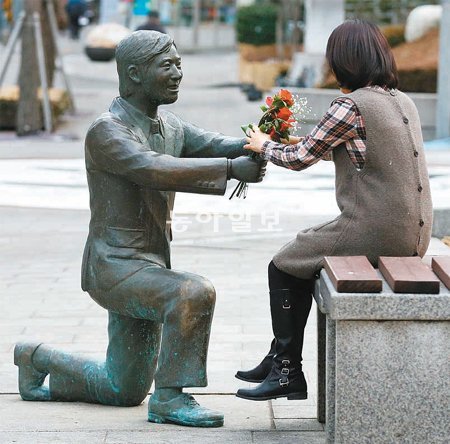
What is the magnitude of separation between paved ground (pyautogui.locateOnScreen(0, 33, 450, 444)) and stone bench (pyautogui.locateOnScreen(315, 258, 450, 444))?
0.60 meters

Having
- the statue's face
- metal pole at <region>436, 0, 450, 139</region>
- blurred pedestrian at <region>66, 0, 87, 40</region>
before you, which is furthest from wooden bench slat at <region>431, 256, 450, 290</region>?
blurred pedestrian at <region>66, 0, 87, 40</region>

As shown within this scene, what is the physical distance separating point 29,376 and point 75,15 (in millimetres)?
39241

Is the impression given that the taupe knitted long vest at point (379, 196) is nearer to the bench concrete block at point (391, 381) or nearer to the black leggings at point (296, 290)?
the black leggings at point (296, 290)

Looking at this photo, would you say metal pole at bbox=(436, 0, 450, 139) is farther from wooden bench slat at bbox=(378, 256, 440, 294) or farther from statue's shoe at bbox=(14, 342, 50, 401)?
wooden bench slat at bbox=(378, 256, 440, 294)

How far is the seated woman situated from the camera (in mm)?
4371

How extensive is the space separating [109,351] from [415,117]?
1579mm

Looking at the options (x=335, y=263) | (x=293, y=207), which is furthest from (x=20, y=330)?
(x=293, y=207)

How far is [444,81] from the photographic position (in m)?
16.8

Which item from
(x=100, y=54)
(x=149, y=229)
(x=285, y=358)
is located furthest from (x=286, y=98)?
(x=100, y=54)

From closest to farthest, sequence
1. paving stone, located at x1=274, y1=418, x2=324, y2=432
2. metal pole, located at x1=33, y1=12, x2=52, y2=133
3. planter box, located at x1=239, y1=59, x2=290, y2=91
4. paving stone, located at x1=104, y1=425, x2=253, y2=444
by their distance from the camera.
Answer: paving stone, located at x1=104, y1=425, x2=253, y2=444
paving stone, located at x1=274, y1=418, x2=324, y2=432
metal pole, located at x1=33, y1=12, x2=52, y2=133
planter box, located at x1=239, y1=59, x2=290, y2=91

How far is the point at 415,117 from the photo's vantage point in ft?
14.8

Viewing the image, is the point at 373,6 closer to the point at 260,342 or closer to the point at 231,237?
the point at 231,237

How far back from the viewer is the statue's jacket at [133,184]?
450cm

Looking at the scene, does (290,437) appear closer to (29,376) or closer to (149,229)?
(149,229)
